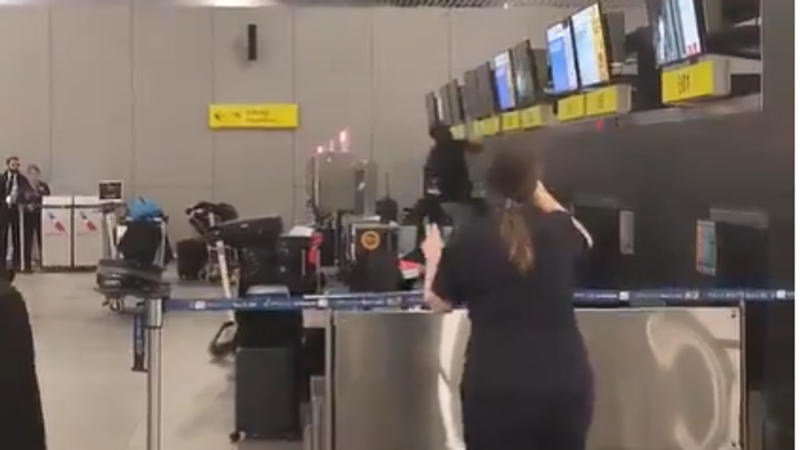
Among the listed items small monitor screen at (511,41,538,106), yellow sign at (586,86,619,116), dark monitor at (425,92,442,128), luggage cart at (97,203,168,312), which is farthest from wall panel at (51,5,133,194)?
yellow sign at (586,86,619,116)

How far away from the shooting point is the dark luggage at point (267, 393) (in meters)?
4.82

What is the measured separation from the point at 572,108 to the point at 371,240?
5.38 feet

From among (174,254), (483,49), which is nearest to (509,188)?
(174,254)

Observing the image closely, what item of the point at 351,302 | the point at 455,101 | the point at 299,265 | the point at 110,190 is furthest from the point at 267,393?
the point at 110,190

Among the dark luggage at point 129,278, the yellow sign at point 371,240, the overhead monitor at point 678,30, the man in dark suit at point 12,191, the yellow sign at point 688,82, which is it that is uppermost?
the overhead monitor at point 678,30

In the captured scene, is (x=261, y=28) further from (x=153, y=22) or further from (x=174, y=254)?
(x=174, y=254)

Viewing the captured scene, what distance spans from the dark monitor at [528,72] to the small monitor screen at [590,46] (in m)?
0.89

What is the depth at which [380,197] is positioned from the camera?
5.20 meters

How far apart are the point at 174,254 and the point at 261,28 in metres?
2.50

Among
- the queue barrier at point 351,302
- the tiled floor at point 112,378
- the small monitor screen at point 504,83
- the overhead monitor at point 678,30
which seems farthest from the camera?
the small monitor screen at point 504,83

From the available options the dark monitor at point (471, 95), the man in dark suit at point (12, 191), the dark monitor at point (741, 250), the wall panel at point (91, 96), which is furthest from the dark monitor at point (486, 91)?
the dark monitor at point (741, 250)

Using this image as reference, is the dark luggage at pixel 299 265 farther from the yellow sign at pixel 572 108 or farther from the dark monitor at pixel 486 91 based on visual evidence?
the dark monitor at pixel 486 91

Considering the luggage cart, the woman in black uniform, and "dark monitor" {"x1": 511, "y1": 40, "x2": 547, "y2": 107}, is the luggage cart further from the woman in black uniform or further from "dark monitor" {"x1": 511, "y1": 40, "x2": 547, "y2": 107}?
"dark monitor" {"x1": 511, "y1": 40, "x2": 547, "y2": 107}

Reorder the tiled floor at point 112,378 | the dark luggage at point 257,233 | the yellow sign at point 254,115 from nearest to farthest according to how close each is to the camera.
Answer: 1. the dark luggage at point 257,233
2. the tiled floor at point 112,378
3. the yellow sign at point 254,115
